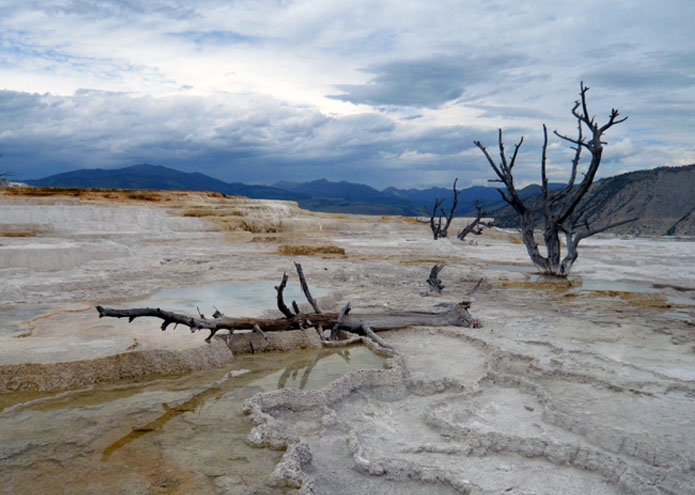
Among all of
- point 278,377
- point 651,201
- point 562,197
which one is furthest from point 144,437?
point 651,201

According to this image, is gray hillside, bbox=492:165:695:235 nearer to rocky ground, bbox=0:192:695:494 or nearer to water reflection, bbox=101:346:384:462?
rocky ground, bbox=0:192:695:494

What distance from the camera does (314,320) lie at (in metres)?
6.28

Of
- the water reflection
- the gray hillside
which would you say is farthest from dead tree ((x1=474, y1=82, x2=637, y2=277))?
the gray hillside

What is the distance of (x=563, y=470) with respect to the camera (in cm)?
310

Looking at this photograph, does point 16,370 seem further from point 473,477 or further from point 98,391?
point 473,477

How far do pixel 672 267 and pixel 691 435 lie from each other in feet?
42.6

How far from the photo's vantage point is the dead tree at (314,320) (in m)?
5.42

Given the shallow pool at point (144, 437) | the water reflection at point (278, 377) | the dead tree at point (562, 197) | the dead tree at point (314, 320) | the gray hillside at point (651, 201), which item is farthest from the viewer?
the gray hillside at point (651, 201)

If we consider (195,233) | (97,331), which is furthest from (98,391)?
(195,233)

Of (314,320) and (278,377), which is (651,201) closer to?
(314,320)

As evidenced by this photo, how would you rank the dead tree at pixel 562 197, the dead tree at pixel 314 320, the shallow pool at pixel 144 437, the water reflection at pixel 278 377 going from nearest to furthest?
the shallow pool at pixel 144 437, the water reflection at pixel 278 377, the dead tree at pixel 314 320, the dead tree at pixel 562 197

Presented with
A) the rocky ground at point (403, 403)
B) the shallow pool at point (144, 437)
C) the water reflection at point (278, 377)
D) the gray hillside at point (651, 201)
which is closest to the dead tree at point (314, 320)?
the rocky ground at point (403, 403)

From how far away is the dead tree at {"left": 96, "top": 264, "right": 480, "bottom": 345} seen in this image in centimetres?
542

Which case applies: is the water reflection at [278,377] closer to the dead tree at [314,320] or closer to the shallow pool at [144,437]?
the shallow pool at [144,437]
